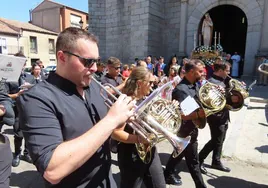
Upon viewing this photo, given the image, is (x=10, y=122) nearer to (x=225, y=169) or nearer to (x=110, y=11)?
(x=225, y=169)

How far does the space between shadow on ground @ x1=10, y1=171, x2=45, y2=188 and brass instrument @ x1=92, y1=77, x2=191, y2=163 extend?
2.17 meters

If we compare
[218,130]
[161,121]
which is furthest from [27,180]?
[218,130]

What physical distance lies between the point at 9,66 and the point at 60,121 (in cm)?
226

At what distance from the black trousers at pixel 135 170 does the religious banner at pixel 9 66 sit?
1.95 meters

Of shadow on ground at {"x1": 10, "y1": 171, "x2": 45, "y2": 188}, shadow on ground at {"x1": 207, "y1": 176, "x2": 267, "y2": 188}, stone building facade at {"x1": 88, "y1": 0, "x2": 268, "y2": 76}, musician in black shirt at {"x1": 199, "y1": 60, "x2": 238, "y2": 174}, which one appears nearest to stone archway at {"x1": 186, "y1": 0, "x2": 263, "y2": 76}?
stone building facade at {"x1": 88, "y1": 0, "x2": 268, "y2": 76}

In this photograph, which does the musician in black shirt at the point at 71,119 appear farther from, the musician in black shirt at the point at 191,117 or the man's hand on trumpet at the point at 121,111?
the musician in black shirt at the point at 191,117

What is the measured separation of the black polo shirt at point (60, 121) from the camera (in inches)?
43.6

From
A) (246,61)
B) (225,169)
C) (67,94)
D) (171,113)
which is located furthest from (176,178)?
(246,61)

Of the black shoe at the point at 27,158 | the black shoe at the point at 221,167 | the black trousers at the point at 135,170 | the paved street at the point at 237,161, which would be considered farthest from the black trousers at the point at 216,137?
the black shoe at the point at 27,158

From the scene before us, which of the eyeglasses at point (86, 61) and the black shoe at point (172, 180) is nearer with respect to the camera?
the eyeglasses at point (86, 61)

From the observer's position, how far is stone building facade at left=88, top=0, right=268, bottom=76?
1109cm

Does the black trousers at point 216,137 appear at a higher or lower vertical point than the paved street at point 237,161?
higher

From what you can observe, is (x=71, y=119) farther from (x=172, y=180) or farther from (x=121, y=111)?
(x=172, y=180)

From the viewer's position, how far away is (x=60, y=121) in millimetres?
1262
